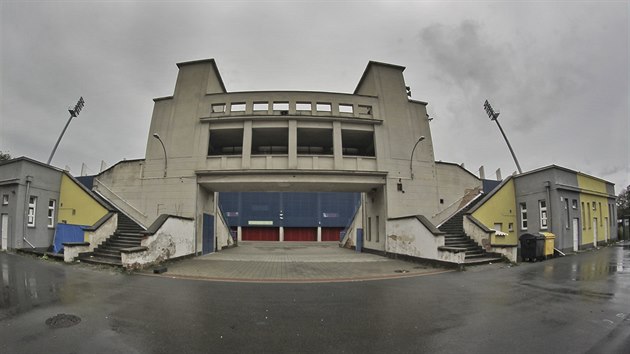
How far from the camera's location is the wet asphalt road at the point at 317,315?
177 inches

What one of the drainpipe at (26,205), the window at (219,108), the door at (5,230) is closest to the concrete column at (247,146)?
the window at (219,108)

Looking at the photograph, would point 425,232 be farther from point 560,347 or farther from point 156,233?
point 156,233

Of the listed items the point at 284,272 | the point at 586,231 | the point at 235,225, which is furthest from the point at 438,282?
the point at 235,225

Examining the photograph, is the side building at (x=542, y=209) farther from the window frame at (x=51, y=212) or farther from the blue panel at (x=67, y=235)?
the window frame at (x=51, y=212)

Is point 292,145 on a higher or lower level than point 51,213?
higher

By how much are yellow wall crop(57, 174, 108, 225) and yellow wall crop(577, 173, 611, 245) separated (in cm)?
3108

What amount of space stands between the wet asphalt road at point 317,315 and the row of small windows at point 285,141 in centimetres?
1281

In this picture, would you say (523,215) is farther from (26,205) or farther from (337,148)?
(26,205)

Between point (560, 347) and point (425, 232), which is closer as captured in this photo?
point (560, 347)

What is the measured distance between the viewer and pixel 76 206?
18.9 meters

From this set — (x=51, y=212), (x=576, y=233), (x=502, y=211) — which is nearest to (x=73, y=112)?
(x=51, y=212)

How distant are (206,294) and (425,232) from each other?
11.0 m

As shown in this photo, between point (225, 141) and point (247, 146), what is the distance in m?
4.78

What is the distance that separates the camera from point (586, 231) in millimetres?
20516
